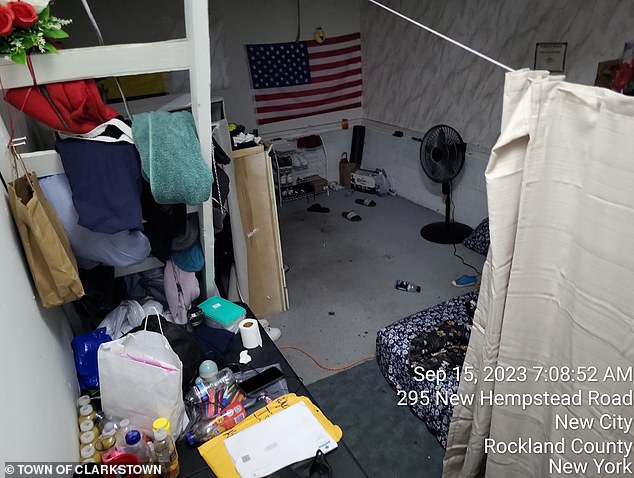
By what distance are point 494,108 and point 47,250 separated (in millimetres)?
3503

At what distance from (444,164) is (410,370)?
2.12m

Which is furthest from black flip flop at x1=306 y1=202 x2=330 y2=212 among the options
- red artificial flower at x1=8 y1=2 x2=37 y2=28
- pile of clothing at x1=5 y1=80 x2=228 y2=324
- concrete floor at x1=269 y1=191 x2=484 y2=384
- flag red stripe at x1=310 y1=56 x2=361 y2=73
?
red artificial flower at x1=8 y1=2 x2=37 y2=28

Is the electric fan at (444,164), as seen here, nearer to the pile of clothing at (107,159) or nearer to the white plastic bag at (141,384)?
the pile of clothing at (107,159)

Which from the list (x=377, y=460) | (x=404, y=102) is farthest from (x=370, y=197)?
(x=377, y=460)

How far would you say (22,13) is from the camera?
1313 millimetres

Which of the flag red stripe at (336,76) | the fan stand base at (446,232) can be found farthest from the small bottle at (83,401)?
the flag red stripe at (336,76)

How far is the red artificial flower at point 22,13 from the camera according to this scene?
1311mm

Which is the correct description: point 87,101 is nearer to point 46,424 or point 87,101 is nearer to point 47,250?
point 47,250

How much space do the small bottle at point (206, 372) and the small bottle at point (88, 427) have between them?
37cm

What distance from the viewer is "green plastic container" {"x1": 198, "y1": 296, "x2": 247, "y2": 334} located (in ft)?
6.57

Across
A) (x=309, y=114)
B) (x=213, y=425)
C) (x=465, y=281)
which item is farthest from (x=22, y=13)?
(x=309, y=114)

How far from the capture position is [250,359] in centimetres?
187

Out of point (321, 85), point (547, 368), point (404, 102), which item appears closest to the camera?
point (547, 368)

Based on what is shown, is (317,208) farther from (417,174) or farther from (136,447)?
(136,447)
